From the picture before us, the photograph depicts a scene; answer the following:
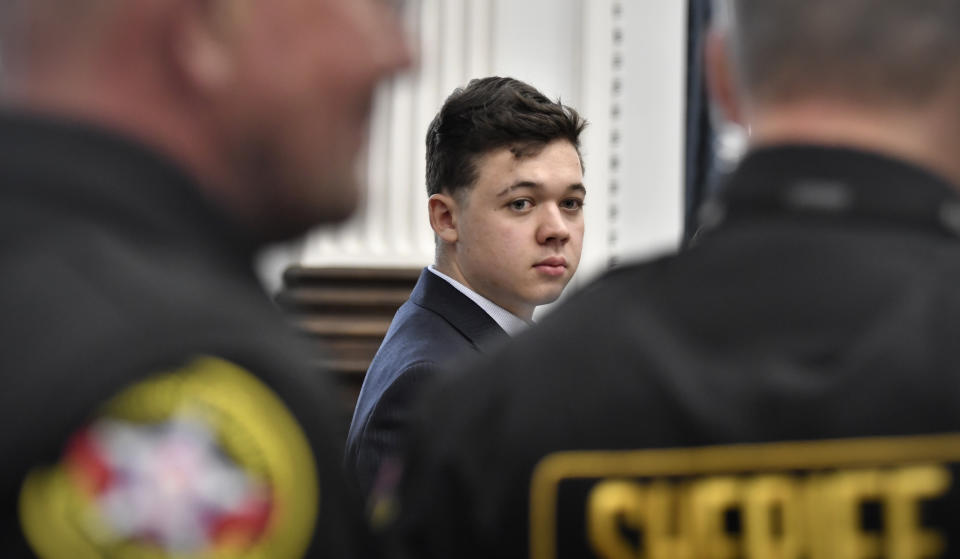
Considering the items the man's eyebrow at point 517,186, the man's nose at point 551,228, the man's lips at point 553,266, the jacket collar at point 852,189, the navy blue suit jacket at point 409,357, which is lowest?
the navy blue suit jacket at point 409,357

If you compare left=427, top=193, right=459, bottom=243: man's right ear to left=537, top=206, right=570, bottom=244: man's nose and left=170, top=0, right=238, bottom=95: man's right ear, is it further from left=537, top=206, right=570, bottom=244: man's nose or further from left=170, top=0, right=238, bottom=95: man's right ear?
left=170, top=0, right=238, bottom=95: man's right ear

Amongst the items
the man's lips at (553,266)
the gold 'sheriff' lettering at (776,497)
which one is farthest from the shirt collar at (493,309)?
the gold 'sheriff' lettering at (776,497)

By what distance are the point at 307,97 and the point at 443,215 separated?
1.83 m

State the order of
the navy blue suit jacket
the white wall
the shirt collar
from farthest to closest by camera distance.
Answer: the white wall → the shirt collar → the navy blue suit jacket

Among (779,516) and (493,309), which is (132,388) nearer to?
(779,516)

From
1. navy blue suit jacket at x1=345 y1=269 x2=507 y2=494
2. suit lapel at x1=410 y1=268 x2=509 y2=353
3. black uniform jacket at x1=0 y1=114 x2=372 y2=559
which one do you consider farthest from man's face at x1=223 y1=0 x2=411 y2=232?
suit lapel at x1=410 y1=268 x2=509 y2=353

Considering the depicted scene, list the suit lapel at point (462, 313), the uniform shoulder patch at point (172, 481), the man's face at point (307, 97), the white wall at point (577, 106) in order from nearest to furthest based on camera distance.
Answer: the uniform shoulder patch at point (172, 481) → the man's face at point (307, 97) → the suit lapel at point (462, 313) → the white wall at point (577, 106)

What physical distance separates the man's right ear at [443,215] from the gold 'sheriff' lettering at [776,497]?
187cm

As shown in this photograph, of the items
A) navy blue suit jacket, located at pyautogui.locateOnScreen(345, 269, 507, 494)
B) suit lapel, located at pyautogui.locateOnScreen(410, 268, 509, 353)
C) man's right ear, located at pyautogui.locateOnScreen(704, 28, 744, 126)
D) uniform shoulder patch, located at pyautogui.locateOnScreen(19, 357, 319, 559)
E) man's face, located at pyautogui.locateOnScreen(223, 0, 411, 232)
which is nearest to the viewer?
uniform shoulder patch, located at pyautogui.locateOnScreen(19, 357, 319, 559)

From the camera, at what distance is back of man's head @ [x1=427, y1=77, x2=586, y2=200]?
3.08 m

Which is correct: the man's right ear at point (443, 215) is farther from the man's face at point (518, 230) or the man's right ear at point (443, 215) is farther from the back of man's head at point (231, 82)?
the back of man's head at point (231, 82)

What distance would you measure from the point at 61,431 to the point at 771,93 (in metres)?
0.73

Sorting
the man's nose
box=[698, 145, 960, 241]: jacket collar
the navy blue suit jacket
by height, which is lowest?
the navy blue suit jacket

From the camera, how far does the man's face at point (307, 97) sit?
4.12 ft
